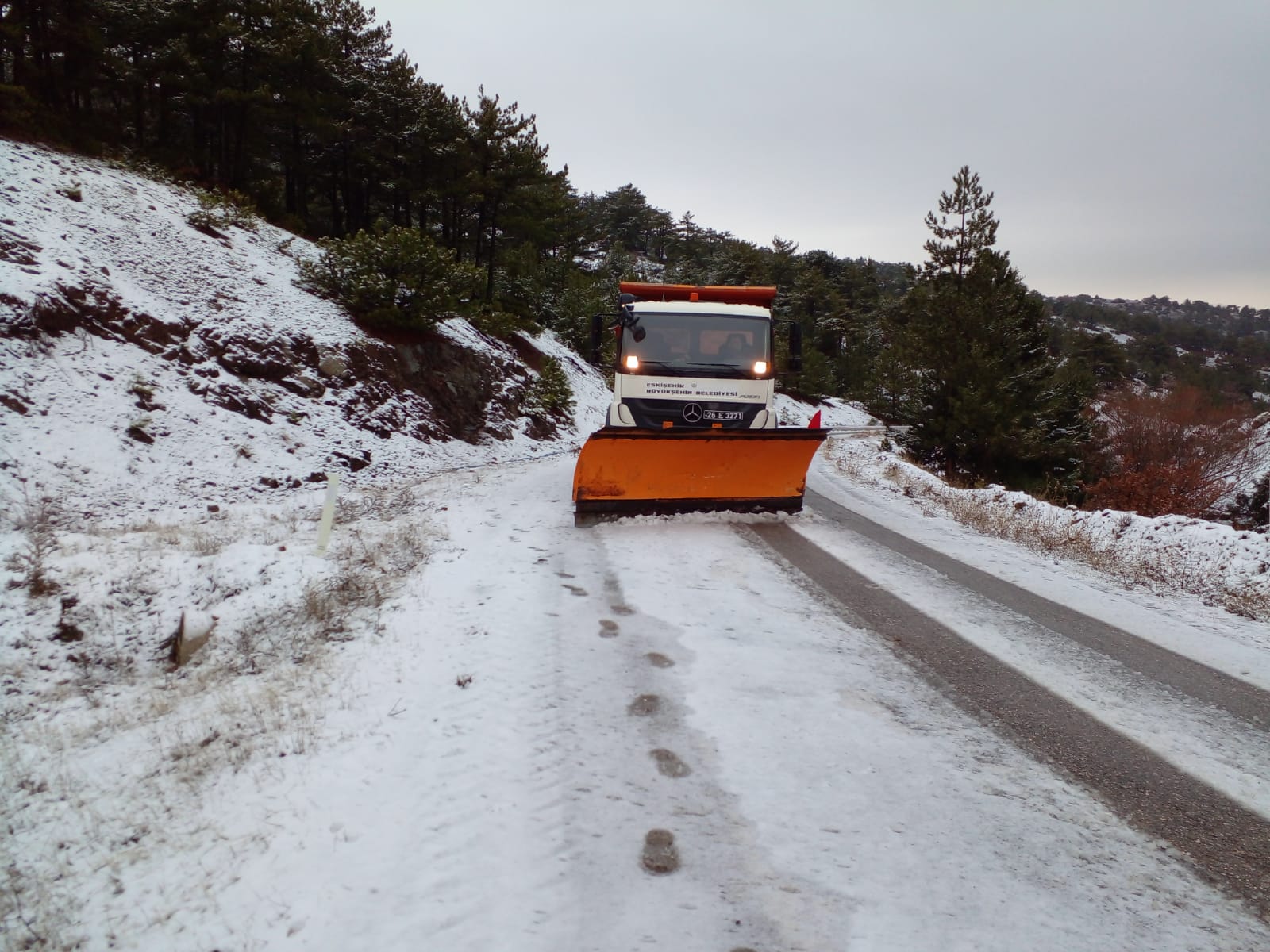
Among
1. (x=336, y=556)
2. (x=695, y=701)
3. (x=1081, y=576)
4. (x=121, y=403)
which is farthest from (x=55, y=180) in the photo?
(x=1081, y=576)

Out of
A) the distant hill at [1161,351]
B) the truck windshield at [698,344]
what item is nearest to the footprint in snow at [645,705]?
the truck windshield at [698,344]

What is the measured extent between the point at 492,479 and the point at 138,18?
57.2 ft

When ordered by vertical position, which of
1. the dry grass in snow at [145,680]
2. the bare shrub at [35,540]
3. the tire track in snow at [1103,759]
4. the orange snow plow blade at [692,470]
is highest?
the orange snow plow blade at [692,470]

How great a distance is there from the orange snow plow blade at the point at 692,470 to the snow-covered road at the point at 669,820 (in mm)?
3412

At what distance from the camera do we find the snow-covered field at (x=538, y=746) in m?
2.31

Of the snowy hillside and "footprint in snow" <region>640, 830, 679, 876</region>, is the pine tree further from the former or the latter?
"footprint in snow" <region>640, 830, 679, 876</region>

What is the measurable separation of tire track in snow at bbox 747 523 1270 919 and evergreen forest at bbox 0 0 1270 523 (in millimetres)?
11942

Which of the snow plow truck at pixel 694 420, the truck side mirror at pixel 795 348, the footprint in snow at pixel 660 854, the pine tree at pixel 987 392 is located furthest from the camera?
the pine tree at pixel 987 392

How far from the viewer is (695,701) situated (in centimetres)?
371

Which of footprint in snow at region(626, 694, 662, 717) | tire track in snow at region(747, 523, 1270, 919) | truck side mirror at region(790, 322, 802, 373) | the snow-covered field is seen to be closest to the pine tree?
truck side mirror at region(790, 322, 802, 373)

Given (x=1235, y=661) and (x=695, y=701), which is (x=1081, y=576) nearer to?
(x=1235, y=661)

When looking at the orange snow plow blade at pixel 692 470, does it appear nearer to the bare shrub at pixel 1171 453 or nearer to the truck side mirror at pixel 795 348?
the truck side mirror at pixel 795 348

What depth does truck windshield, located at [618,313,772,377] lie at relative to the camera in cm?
859

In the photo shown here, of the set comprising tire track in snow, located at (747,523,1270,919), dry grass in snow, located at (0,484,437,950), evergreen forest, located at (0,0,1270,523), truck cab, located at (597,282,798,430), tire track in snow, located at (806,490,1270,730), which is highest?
evergreen forest, located at (0,0,1270,523)
